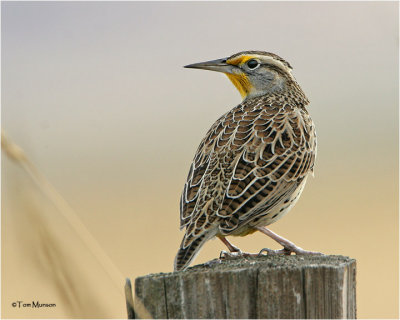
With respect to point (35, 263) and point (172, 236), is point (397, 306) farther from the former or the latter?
point (35, 263)

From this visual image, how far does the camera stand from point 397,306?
567cm

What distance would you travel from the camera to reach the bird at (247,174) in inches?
144

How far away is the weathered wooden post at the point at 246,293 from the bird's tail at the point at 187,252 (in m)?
0.81

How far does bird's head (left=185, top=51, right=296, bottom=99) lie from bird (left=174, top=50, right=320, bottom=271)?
0.82ft

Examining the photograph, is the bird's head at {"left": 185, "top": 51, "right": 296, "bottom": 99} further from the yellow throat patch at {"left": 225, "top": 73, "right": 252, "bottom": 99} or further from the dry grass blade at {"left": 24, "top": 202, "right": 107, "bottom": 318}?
the dry grass blade at {"left": 24, "top": 202, "right": 107, "bottom": 318}

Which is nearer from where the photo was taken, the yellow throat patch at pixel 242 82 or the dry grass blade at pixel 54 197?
the dry grass blade at pixel 54 197

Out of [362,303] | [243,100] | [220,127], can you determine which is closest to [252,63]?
[243,100]

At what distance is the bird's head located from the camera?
5230 millimetres

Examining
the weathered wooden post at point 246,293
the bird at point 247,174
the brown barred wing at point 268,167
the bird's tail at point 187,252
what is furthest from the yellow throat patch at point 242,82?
the weathered wooden post at point 246,293

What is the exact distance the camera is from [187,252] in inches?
131

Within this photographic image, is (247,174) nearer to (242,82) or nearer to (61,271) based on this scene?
(242,82)

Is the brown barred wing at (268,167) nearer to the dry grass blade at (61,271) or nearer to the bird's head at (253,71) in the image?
the bird's head at (253,71)

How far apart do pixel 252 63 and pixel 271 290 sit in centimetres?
318

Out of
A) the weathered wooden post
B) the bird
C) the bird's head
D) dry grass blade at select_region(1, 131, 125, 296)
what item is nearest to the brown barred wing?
the bird
